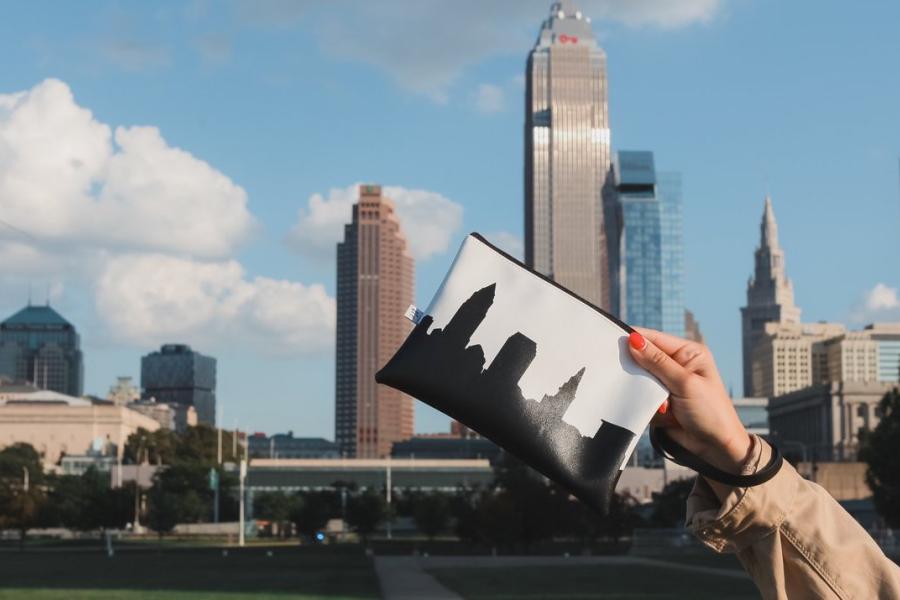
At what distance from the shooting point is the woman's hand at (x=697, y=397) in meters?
3.26

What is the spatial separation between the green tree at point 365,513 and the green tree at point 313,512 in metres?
1.02

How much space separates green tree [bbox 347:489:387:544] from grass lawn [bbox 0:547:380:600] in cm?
4605

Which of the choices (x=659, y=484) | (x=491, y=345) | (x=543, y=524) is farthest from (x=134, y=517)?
(x=491, y=345)

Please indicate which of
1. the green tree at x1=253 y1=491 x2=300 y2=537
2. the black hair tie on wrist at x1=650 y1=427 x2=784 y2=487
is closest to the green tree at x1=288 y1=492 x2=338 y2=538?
the green tree at x1=253 y1=491 x2=300 y2=537

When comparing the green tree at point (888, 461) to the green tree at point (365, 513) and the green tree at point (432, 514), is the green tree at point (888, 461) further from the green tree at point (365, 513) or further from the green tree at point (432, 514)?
the green tree at point (365, 513)

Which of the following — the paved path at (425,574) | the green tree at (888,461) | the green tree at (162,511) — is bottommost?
the green tree at (162,511)

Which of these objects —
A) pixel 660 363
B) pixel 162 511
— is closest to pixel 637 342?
pixel 660 363

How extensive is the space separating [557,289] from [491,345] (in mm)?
215

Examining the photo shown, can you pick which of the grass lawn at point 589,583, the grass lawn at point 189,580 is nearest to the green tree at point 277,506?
the grass lawn at point 189,580

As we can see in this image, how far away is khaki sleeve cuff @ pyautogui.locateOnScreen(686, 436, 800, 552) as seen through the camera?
129 inches

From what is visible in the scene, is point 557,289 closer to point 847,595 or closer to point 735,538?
point 735,538

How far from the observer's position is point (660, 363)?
3275 mm

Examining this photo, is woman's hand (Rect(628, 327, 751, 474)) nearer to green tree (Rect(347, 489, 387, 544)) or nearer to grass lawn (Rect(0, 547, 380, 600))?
A: grass lawn (Rect(0, 547, 380, 600))

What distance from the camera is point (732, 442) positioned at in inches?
129
